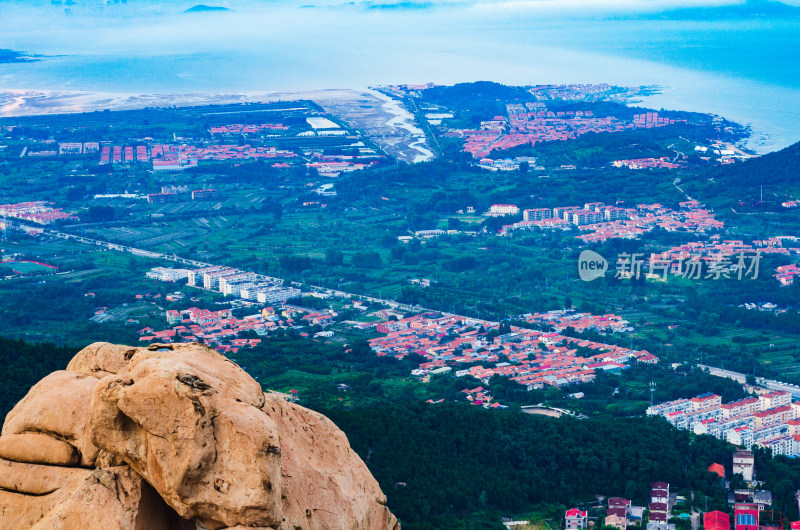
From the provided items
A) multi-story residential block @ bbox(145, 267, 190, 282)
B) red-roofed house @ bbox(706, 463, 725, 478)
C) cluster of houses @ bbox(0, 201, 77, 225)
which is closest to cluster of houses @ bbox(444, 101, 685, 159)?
cluster of houses @ bbox(0, 201, 77, 225)

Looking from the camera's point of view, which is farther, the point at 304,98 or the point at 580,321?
the point at 304,98

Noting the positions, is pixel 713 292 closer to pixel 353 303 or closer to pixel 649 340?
pixel 649 340

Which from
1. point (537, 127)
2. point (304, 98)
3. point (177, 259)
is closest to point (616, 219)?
point (177, 259)

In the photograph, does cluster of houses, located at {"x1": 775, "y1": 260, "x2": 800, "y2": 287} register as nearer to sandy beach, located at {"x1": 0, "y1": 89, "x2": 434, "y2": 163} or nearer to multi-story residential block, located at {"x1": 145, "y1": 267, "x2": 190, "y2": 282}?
multi-story residential block, located at {"x1": 145, "y1": 267, "x2": 190, "y2": 282}

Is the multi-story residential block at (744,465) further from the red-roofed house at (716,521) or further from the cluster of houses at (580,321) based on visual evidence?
the cluster of houses at (580,321)

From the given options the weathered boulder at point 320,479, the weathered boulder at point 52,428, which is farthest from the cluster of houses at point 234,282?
the weathered boulder at point 52,428

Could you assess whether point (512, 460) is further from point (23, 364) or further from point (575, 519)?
point (23, 364)

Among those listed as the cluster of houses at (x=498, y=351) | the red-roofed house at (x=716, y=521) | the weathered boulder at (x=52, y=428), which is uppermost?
the weathered boulder at (x=52, y=428)
